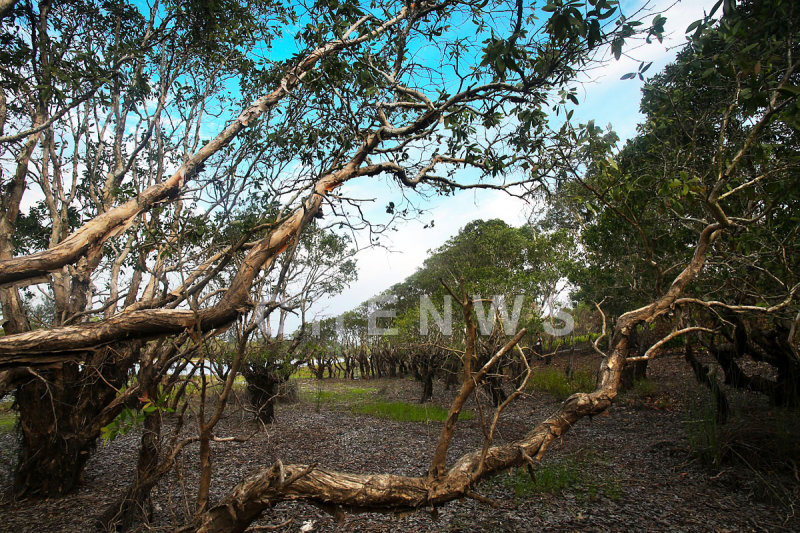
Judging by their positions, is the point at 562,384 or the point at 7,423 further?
the point at 562,384

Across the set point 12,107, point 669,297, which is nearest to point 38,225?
point 12,107

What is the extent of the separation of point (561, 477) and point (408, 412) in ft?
19.1

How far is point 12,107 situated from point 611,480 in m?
8.91

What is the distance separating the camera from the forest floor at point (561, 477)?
3963mm

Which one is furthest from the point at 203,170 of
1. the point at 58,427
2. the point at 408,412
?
the point at 408,412

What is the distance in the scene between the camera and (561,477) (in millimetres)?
5160

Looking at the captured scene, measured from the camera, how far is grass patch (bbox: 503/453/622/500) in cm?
471

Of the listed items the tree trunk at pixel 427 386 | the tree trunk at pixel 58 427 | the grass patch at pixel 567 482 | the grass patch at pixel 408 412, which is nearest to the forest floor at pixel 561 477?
the grass patch at pixel 567 482

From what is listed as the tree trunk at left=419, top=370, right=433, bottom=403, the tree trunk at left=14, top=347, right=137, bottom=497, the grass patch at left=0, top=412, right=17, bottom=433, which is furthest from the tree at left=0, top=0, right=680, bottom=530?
the tree trunk at left=419, top=370, right=433, bottom=403

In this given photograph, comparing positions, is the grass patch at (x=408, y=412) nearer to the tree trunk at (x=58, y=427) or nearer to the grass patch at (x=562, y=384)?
the grass patch at (x=562, y=384)

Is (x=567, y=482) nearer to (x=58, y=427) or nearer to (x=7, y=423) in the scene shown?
(x=58, y=427)

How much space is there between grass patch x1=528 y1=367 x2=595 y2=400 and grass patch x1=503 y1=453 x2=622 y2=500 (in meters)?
5.22

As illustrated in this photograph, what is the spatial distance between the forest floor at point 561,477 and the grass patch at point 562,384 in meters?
2.23

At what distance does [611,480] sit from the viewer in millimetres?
5105
